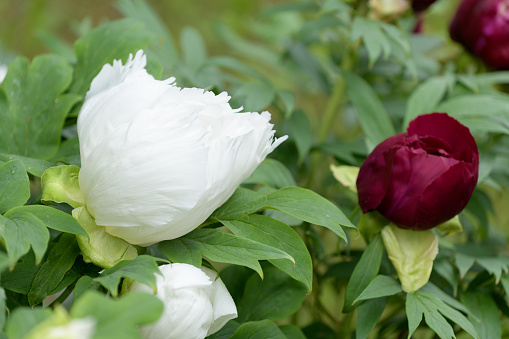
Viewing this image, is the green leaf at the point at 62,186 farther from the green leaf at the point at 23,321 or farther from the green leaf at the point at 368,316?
the green leaf at the point at 368,316

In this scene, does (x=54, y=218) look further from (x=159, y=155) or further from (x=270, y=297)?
(x=270, y=297)

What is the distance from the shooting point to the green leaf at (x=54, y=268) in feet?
1.08

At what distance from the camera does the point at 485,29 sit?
66 centimetres

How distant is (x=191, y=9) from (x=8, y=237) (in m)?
1.61

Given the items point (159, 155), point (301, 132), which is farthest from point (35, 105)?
point (301, 132)

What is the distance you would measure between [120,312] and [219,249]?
4.5 inches

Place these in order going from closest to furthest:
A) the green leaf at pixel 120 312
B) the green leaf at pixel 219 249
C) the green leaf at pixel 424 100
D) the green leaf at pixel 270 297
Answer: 1. the green leaf at pixel 120 312
2. the green leaf at pixel 219 249
3. the green leaf at pixel 270 297
4. the green leaf at pixel 424 100

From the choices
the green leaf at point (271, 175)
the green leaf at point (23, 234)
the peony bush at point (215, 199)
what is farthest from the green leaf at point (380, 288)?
the green leaf at point (23, 234)

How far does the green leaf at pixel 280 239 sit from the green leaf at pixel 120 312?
125 mm

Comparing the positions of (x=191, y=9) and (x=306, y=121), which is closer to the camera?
(x=306, y=121)

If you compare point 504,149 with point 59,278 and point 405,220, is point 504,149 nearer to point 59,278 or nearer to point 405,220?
point 405,220

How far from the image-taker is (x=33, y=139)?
0.43 m

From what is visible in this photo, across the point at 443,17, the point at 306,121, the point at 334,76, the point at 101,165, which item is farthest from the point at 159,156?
the point at 443,17

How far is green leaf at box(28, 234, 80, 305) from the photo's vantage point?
330 mm
